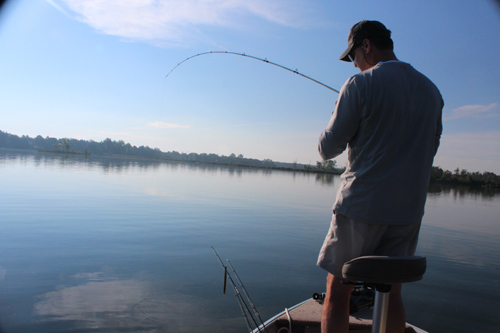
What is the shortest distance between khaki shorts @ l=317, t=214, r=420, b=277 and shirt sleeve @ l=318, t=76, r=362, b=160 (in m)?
0.40

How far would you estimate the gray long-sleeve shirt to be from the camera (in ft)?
5.11

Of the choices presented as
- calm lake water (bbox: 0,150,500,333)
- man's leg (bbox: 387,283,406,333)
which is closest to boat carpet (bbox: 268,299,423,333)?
calm lake water (bbox: 0,150,500,333)

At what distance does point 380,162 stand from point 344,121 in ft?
0.92

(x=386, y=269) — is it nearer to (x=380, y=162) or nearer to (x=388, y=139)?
(x=380, y=162)

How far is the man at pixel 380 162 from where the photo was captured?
61.5 inches

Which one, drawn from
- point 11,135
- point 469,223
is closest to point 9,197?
point 469,223

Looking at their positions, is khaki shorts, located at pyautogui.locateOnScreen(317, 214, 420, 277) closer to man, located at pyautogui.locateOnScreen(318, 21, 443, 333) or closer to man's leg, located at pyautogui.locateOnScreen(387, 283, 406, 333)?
man, located at pyautogui.locateOnScreen(318, 21, 443, 333)

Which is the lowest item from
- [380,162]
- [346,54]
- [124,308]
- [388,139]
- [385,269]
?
[124,308]

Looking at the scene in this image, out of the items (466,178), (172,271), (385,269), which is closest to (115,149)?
(466,178)

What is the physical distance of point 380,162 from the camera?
1566 mm

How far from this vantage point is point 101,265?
4961 mm

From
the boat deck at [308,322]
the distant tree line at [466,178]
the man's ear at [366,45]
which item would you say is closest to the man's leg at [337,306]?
the boat deck at [308,322]

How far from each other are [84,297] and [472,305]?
552 centimetres

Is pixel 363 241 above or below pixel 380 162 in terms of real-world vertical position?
below
